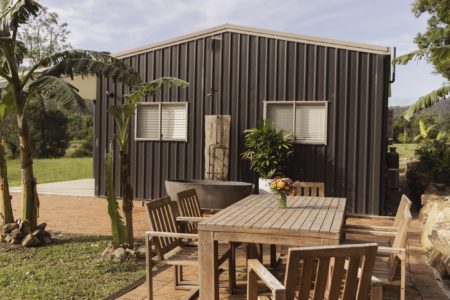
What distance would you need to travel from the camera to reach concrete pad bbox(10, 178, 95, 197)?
11.5m

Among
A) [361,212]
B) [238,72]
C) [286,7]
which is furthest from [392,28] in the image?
[361,212]

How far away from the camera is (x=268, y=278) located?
2.54 m

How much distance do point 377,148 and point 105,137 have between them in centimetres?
649

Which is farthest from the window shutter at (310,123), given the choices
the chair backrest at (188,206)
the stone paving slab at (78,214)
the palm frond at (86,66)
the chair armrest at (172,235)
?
the chair armrest at (172,235)

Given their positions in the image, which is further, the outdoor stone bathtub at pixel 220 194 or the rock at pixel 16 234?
the outdoor stone bathtub at pixel 220 194

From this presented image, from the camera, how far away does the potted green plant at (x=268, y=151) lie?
8977 millimetres

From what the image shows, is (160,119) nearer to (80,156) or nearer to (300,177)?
(300,177)

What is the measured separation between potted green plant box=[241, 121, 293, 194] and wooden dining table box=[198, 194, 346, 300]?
16.5ft

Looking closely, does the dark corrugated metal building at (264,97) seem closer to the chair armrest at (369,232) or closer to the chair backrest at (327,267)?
the chair armrest at (369,232)

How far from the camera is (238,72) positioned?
32.0ft

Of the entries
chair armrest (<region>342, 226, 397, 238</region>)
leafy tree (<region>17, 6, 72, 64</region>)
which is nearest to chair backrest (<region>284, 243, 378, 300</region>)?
chair armrest (<region>342, 226, 397, 238</region>)

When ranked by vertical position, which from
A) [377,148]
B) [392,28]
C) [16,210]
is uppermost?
[392,28]

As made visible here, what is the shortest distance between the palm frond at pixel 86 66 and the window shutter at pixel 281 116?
4014 mm

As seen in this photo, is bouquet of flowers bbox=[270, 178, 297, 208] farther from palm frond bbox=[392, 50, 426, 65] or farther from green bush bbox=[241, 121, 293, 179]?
palm frond bbox=[392, 50, 426, 65]
